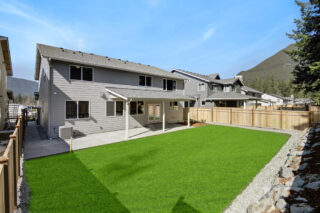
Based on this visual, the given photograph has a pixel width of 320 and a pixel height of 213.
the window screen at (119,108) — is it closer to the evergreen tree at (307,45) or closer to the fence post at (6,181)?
the fence post at (6,181)

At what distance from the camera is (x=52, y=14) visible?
12125 mm

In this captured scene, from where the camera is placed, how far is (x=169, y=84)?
701 inches

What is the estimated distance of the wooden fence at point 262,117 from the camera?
1270 cm

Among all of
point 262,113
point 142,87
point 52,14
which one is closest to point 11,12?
point 52,14

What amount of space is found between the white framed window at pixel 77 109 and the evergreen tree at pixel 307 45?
1832cm

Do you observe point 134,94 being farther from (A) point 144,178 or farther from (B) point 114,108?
(A) point 144,178

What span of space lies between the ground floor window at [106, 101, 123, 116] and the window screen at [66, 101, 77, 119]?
2.27 metres

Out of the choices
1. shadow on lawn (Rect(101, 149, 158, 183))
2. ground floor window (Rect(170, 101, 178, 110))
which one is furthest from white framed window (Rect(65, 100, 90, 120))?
ground floor window (Rect(170, 101, 178, 110))

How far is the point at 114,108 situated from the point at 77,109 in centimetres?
275

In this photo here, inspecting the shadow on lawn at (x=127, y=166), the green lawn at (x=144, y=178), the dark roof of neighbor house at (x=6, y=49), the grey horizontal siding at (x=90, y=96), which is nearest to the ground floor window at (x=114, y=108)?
the grey horizontal siding at (x=90, y=96)

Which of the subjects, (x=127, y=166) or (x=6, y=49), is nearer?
(x=127, y=166)

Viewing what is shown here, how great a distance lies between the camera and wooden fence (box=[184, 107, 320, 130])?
1270cm

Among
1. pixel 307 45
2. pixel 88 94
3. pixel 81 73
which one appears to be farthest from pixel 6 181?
pixel 307 45

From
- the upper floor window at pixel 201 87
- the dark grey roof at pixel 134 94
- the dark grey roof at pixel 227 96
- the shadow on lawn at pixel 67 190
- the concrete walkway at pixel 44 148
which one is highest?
the upper floor window at pixel 201 87
